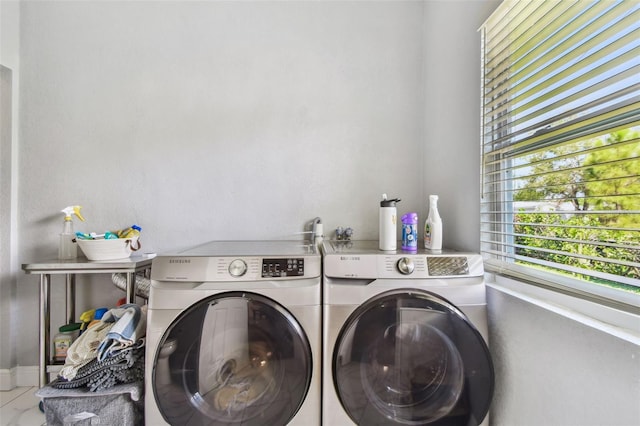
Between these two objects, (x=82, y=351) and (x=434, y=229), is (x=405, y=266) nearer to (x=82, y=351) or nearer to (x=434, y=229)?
(x=434, y=229)

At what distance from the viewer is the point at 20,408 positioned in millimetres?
1427

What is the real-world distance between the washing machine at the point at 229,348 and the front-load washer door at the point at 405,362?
145 millimetres

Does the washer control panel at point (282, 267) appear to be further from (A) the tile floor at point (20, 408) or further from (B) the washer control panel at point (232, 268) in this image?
(A) the tile floor at point (20, 408)

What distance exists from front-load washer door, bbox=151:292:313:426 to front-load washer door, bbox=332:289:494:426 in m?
0.20

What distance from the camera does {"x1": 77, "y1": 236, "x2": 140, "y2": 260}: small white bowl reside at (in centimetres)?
140

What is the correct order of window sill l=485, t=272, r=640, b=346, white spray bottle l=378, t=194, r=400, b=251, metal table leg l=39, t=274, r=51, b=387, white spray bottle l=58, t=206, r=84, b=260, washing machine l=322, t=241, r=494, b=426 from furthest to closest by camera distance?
white spray bottle l=58, t=206, r=84, b=260
metal table leg l=39, t=274, r=51, b=387
white spray bottle l=378, t=194, r=400, b=251
washing machine l=322, t=241, r=494, b=426
window sill l=485, t=272, r=640, b=346

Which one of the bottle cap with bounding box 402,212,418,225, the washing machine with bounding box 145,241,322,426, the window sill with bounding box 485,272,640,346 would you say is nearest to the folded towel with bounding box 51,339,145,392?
the washing machine with bounding box 145,241,322,426

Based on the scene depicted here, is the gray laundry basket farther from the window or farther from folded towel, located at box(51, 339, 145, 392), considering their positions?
the window

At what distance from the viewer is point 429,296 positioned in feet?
3.35

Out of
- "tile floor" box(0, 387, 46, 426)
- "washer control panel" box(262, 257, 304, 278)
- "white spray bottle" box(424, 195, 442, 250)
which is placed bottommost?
"tile floor" box(0, 387, 46, 426)

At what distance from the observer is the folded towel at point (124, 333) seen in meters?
1.13

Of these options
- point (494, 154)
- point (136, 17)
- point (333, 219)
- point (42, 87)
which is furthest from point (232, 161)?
point (494, 154)

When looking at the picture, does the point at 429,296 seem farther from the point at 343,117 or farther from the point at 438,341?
the point at 343,117

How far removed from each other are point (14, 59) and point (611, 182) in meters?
3.11
